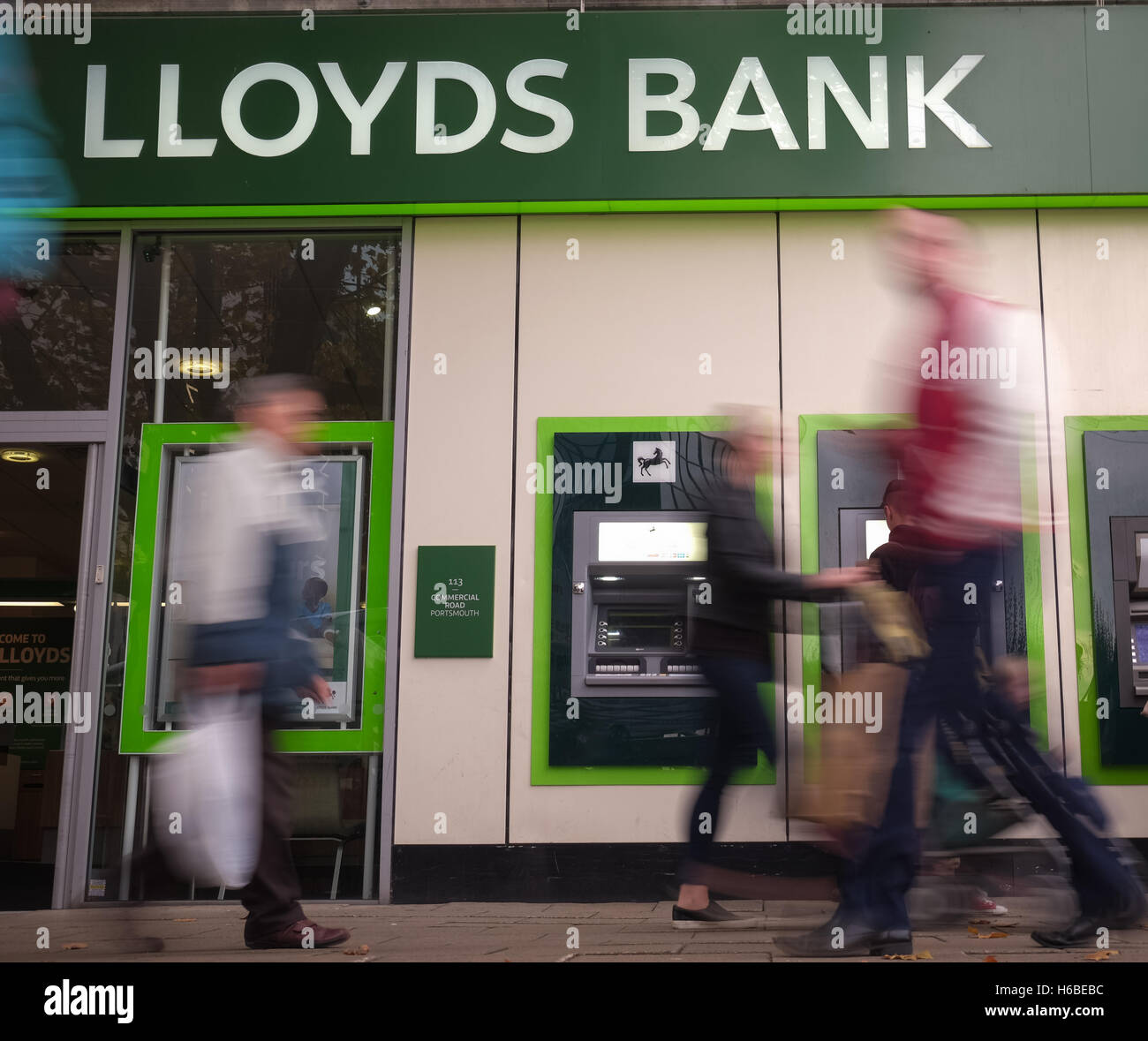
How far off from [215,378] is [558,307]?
1901 mm

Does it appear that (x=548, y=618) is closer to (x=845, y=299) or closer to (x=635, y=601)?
(x=635, y=601)

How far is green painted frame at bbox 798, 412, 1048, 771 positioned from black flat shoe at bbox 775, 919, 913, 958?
2269 mm

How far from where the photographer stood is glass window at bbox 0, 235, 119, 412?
6488 mm

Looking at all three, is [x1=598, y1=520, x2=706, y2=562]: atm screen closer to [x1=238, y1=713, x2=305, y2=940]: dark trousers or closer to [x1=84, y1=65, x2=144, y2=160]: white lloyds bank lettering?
[x1=238, y1=713, x2=305, y2=940]: dark trousers

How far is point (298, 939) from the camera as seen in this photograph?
406 cm

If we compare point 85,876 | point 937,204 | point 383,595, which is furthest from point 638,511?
point 85,876

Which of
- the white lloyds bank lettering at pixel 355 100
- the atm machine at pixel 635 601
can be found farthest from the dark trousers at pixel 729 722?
the white lloyds bank lettering at pixel 355 100

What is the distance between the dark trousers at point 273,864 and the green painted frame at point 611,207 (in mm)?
3308

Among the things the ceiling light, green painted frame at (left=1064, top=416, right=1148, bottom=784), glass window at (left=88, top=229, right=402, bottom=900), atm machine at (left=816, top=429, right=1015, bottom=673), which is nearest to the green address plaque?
glass window at (left=88, top=229, right=402, bottom=900)

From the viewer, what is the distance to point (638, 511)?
6066 mm

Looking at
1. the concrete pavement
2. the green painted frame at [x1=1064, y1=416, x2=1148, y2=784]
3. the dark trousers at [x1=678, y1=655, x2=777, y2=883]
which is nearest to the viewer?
the concrete pavement

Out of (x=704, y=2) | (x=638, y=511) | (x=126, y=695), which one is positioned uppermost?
(x=704, y=2)
